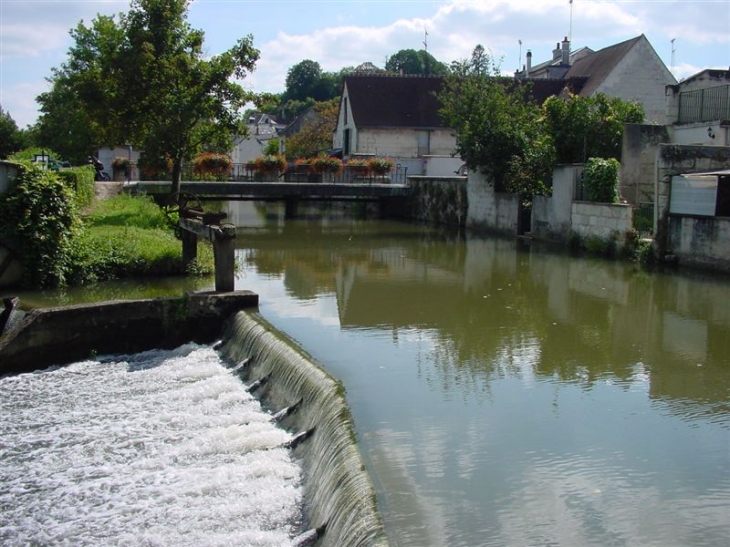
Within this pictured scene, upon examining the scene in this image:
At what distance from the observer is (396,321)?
503 inches

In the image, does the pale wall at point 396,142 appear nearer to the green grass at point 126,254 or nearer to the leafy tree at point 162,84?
the leafy tree at point 162,84

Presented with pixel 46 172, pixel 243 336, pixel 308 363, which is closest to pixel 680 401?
pixel 308 363

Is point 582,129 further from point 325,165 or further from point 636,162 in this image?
point 325,165

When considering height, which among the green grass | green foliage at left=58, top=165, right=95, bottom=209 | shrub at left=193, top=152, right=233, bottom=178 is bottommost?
the green grass

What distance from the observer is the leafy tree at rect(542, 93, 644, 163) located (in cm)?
2553

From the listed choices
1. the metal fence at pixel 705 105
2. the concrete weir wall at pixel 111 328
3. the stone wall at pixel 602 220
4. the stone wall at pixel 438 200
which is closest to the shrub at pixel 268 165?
the stone wall at pixel 438 200

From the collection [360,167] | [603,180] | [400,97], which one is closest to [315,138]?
[400,97]

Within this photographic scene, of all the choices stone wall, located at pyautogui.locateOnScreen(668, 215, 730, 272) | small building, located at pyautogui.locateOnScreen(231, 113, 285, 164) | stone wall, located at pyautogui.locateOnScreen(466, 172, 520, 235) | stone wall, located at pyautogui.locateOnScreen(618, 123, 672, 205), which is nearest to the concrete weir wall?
stone wall, located at pyautogui.locateOnScreen(668, 215, 730, 272)

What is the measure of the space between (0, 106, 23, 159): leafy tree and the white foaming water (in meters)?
55.5

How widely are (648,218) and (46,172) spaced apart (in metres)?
14.4

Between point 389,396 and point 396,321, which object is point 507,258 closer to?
point 396,321

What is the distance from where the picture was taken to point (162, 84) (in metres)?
22.5

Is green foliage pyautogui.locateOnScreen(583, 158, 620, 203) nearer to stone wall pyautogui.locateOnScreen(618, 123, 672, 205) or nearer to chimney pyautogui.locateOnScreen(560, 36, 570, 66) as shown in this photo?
stone wall pyautogui.locateOnScreen(618, 123, 672, 205)

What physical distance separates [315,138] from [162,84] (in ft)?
123
